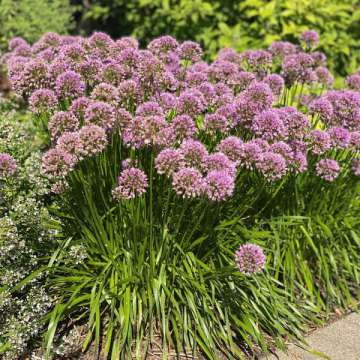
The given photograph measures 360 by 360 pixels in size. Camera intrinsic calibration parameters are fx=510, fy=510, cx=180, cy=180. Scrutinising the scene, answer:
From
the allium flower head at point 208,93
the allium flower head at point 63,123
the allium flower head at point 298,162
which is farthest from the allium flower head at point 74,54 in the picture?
the allium flower head at point 298,162

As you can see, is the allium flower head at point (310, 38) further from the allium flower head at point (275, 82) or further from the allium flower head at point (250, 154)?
the allium flower head at point (250, 154)

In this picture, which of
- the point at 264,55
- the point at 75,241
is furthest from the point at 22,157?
the point at 264,55

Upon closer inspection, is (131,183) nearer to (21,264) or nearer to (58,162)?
(58,162)

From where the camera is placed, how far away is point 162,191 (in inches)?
124

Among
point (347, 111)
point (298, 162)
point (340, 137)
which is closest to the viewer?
point (298, 162)

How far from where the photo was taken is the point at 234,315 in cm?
312

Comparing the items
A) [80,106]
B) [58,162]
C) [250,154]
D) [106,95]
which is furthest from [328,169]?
[58,162]

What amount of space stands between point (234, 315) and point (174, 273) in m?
0.47

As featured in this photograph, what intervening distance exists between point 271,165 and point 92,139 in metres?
0.98

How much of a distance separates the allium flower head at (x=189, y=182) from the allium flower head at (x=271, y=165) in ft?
1.51

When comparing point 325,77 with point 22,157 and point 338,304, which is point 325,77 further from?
point 22,157

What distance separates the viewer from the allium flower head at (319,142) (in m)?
3.15

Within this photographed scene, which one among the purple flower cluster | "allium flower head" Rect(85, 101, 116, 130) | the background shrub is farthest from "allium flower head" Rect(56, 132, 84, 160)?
the background shrub

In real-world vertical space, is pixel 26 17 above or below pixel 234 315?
above
